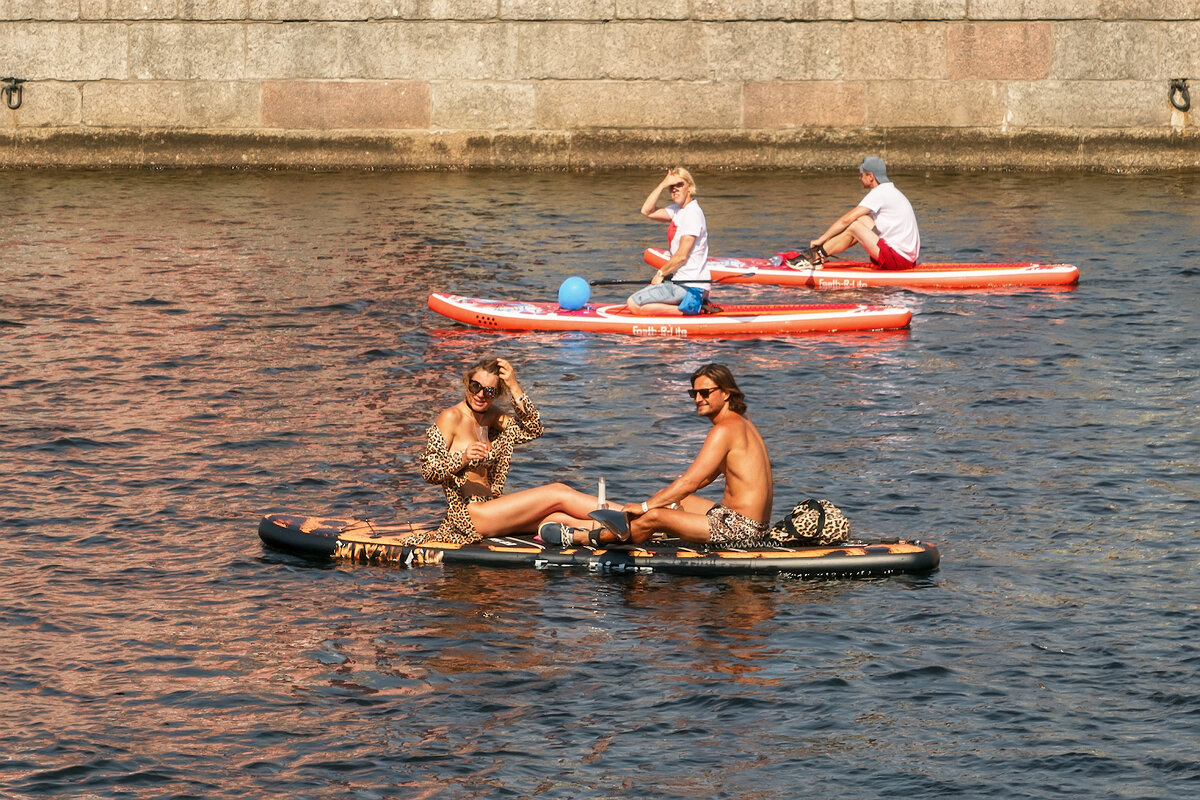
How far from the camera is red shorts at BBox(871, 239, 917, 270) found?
1966cm

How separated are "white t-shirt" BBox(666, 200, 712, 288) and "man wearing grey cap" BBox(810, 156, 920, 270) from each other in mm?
2430

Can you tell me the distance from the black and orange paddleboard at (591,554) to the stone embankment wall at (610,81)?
56.8ft

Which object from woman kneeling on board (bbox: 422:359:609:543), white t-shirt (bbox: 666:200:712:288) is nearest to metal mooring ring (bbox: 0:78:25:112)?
white t-shirt (bbox: 666:200:712:288)

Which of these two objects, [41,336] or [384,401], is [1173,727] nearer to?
[384,401]

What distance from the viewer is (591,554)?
34.0 ft

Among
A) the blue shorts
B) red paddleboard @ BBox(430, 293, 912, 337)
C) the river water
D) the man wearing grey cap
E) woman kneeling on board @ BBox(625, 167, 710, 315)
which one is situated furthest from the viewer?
the man wearing grey cap

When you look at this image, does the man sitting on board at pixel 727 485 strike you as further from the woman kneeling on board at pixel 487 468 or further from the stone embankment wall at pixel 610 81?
the stone embankment wall at pixel 610 81

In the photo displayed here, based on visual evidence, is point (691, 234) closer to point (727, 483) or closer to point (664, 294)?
point (664, 294)

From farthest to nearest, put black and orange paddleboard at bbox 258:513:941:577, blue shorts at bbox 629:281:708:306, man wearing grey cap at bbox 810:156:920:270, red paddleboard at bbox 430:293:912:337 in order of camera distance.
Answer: man wearing grey cap at bbox 810:156:920:270 < blue shorts at bbox 629:281:708:306 < red paddleboard at bbox 430:293:912:337 < black and orange paddleboard at bbox 258:513:941:577

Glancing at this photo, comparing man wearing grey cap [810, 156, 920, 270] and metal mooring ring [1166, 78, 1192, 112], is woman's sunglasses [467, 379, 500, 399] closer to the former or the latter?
man wearing grey cap [810, 156, 920, 270]

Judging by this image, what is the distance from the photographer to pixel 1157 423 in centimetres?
1360

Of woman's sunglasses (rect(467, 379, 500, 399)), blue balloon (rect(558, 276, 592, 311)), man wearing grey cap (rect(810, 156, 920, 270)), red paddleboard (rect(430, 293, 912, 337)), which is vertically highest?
man wearing grey cap (rect(810, 156, 920, 270))

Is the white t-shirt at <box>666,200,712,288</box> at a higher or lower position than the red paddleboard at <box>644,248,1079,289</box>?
higher

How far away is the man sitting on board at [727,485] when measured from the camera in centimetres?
1037
